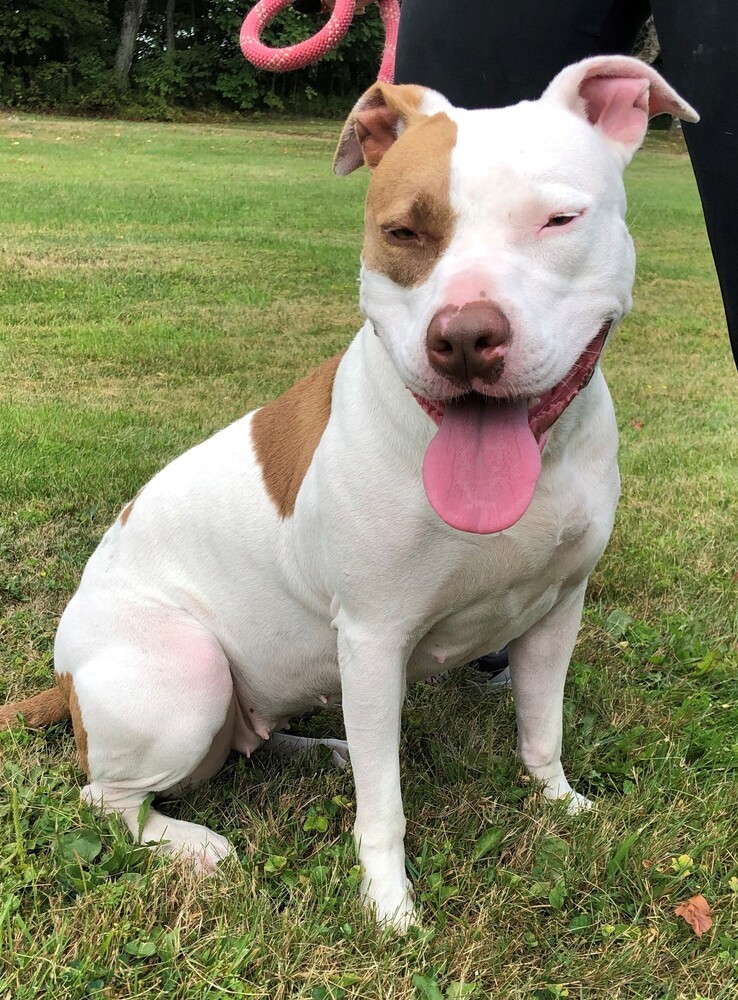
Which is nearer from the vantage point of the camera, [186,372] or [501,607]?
[501,607]

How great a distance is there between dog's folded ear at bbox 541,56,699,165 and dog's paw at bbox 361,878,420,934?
182 cm

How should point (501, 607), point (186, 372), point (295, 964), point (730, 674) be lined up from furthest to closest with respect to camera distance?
point (186, 372) → point (730, 674) → point (501, 607) → point (295, 964)

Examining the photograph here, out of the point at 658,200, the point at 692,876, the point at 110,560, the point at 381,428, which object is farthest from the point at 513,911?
the point at 658,200

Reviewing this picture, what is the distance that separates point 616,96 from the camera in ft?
6.77

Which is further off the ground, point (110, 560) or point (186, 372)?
point (110, 560)

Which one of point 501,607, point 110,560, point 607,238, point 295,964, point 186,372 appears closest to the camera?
point 607,238

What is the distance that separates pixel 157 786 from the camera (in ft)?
8.02

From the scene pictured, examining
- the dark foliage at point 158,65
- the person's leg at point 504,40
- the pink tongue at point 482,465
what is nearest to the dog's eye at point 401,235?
the pink tongue at point 482,465

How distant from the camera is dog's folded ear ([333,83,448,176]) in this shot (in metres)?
2.12

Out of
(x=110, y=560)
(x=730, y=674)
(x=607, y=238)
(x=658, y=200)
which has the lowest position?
(x=658, y=200)

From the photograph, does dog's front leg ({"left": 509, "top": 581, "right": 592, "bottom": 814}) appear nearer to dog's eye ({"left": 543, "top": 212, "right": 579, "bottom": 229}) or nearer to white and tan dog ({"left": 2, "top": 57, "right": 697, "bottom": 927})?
white and tan dog ({"left": 2, "top": 57, "right": 697, "bottom": 927})

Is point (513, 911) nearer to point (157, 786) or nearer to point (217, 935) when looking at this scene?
point (217, 935)

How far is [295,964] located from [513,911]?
560 millimetres

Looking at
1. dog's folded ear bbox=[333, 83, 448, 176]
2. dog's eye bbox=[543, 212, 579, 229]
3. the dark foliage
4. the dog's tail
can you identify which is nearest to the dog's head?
dog's eye bbox=[543, 212, 579, 229]
